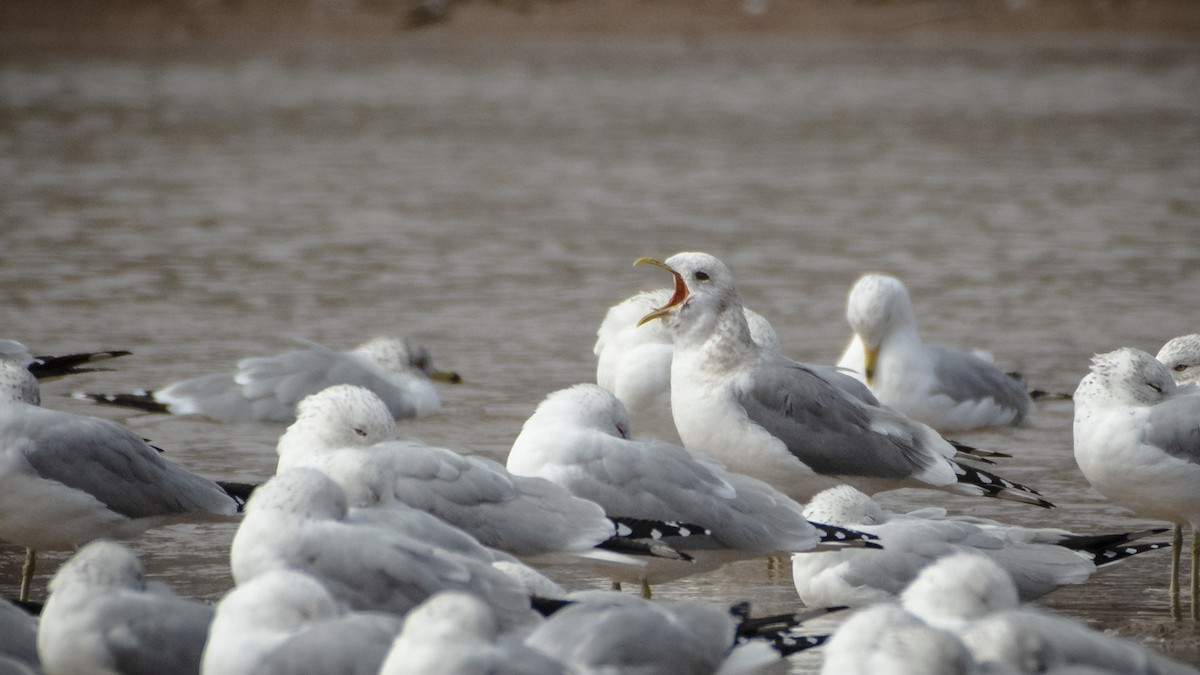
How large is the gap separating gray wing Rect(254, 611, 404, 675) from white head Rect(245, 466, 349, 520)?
554mm

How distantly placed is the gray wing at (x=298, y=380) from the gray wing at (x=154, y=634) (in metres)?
4.34

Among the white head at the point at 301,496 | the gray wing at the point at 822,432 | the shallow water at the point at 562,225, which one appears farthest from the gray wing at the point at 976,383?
the white head at the point at 301,496

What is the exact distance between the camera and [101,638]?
13.6 ft

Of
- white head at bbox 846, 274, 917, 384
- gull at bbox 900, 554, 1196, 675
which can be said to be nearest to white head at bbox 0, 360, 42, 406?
gull at bbox 900, 554, 1196, 675

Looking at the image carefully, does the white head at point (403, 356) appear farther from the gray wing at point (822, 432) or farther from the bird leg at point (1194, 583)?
the bird leg at point (1194, 583)

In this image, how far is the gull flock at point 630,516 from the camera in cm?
393

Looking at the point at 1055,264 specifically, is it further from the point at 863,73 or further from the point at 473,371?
the point at 863,73

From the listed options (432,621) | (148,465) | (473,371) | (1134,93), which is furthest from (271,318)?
(1134,93)

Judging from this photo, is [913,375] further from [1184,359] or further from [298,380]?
[298,380]

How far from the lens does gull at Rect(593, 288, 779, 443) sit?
749 centimetres

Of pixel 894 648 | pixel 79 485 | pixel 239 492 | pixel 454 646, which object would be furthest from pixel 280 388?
pixel 894 648

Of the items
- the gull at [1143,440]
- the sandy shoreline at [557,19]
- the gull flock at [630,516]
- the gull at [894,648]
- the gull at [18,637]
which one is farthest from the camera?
the sandy shoreline at [557,19]

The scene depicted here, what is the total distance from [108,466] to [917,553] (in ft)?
8.59

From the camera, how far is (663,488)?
5516 millimetres
